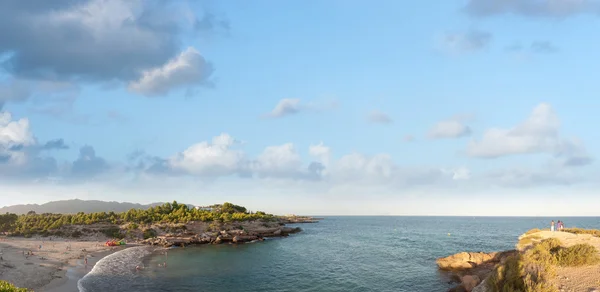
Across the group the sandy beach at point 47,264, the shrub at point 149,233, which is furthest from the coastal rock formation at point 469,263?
the shrub at point 149,233

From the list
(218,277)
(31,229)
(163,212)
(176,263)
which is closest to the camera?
(218,277)

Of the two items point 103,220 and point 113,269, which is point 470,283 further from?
point 103,220

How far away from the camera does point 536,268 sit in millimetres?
26844

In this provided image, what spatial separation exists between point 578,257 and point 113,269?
2347 inches

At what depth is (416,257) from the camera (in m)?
63.0

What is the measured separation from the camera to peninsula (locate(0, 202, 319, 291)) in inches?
2205

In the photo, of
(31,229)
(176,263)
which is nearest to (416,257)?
(176,263)

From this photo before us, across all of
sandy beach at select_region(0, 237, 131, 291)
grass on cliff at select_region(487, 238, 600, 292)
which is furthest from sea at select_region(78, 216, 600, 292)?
grass on cliff at select_region(487, 238, 600, 292)

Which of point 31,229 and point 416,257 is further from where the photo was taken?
point 31,229

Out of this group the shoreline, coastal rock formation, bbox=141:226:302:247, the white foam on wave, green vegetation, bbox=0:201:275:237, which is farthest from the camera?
green vegetation, bbox=0:201:275:237

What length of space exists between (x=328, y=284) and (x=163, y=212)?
318 ft

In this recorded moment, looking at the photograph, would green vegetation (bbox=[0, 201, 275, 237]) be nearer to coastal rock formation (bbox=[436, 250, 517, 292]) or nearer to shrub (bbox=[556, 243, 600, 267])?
coastal rock formation (bbox=[436, 250, 517, 292])

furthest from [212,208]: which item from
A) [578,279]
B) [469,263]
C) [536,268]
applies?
[578,279]

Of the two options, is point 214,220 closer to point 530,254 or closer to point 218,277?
point 218,277
